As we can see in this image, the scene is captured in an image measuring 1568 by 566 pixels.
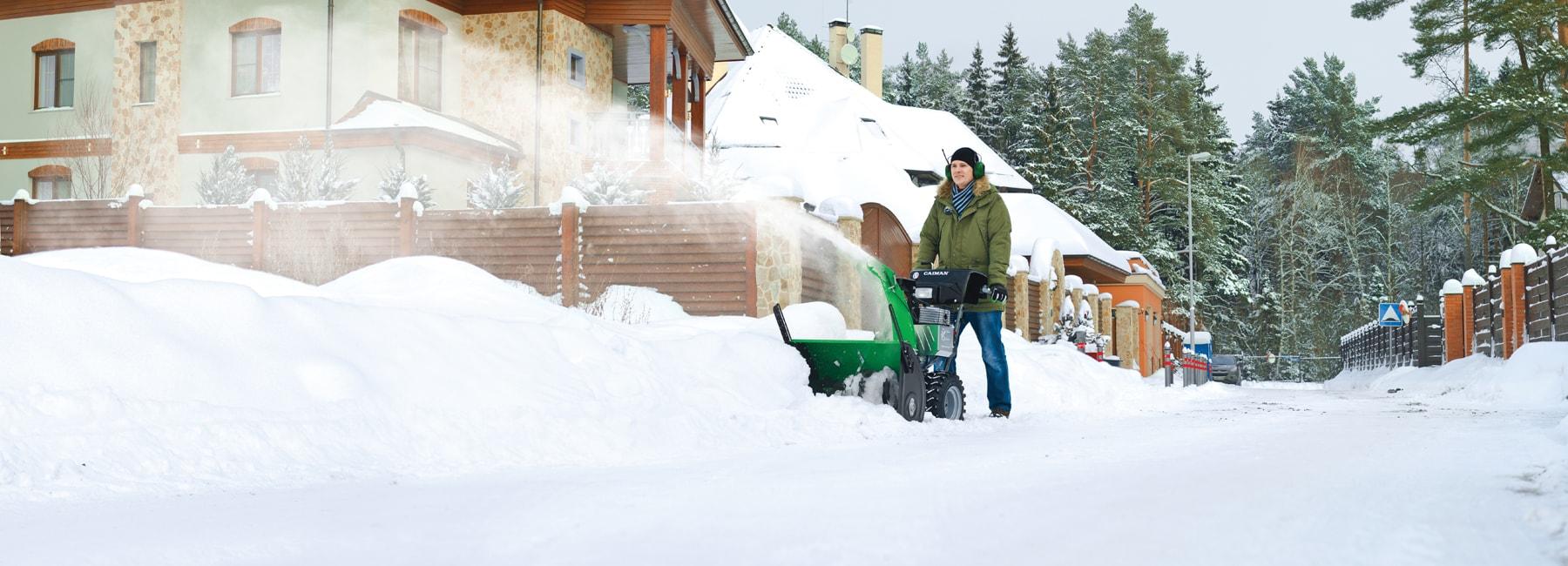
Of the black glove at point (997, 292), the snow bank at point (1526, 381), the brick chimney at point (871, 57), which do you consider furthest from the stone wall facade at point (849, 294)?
the brick chimney at point (871, 57)

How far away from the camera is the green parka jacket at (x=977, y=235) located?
8812 millimetres

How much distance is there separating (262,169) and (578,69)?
6620mm

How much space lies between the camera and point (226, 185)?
19.3m

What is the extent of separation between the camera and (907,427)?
24.3ft

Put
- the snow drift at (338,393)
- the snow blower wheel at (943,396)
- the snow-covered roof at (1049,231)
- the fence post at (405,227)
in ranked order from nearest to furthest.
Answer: the snow drift at (338,393) → the snow blower wheel at (943,396) → the fence post at (405,227) → the snow-covered roof at (1049,231)

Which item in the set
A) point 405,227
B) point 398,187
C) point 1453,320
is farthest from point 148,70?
point 1453,320

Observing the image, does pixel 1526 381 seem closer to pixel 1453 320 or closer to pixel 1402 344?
pixel 1453 320

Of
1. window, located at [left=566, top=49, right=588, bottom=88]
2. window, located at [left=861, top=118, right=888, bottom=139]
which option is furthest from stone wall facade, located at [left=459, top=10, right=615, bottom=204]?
window, located at [left=861, top=118, right=888, bottom=139]

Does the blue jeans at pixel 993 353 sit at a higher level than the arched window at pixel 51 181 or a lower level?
lower

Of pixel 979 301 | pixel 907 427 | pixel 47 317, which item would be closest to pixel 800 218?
pixel 979 301

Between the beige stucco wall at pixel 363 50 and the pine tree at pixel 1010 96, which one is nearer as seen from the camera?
the beige stucco wall at pixel 363 50

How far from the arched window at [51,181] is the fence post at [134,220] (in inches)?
369

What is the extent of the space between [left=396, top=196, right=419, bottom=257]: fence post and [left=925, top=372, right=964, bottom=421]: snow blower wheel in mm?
9951

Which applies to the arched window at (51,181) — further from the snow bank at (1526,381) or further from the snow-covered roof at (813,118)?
the snow bank at (1526,381)
